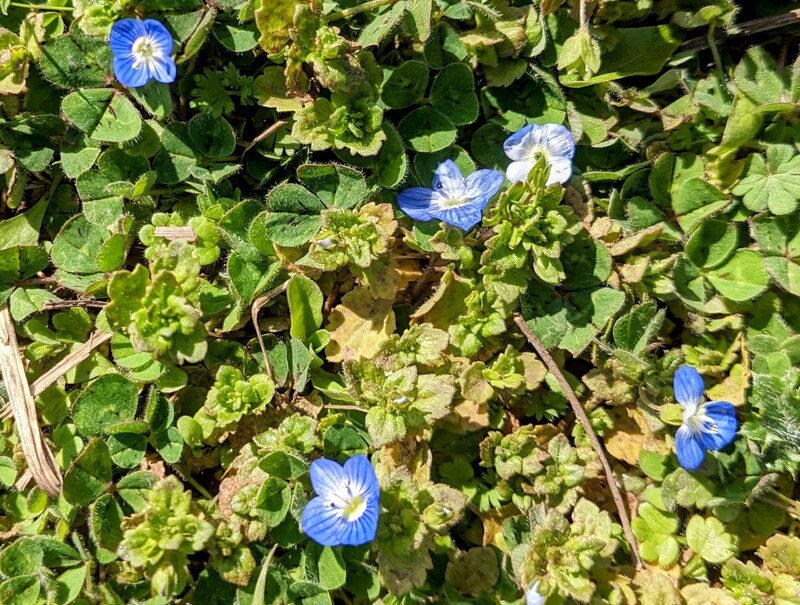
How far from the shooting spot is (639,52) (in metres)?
3.16

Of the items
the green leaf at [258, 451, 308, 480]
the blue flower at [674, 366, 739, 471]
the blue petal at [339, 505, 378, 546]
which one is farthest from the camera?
the blue flower at [674, 366, 739, 471]

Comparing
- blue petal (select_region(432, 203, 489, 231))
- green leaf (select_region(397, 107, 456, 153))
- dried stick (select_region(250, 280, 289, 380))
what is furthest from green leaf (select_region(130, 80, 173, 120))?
blue petal (select_region(432, 203, 489, 231))

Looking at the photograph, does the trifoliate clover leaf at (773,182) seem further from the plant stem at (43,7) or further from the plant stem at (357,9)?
the plant stem at (43,7)

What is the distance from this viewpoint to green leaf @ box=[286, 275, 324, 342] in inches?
117

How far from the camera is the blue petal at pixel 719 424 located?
9.31 ft

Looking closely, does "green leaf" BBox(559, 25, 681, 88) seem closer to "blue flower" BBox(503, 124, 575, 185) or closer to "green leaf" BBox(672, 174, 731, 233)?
"blue flower" BBox(503, 124, 575, 185)

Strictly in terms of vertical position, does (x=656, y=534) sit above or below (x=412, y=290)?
below

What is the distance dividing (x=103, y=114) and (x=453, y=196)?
1.59m

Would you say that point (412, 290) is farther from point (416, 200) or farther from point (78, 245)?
point (78, 245)

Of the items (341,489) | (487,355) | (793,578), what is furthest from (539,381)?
(793,578)

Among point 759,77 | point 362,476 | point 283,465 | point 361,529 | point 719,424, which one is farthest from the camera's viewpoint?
point 759,77

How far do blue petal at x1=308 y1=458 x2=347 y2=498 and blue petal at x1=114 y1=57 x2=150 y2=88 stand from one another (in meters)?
1.73

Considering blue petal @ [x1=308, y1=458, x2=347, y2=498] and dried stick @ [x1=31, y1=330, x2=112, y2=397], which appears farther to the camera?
dried stick @ [x1=31, y1=330, x2=112, y2=397]

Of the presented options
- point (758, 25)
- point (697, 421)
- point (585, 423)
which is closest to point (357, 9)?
point (758, 25)
